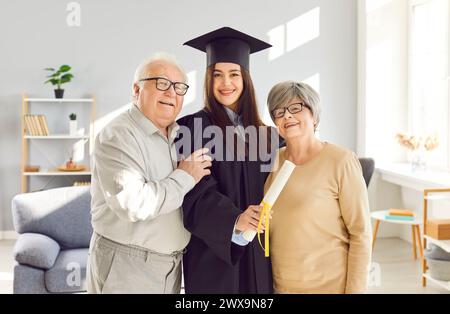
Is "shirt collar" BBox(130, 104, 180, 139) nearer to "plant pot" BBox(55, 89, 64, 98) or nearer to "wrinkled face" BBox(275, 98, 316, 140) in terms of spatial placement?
"wrinkled face" BBox(275, 98, 316, 140)

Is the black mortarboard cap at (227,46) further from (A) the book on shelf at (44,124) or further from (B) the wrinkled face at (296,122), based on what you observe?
(A) the book on shelf at (44,124)

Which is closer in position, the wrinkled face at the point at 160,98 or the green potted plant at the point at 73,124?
the wrinkled face at the point at 160,98

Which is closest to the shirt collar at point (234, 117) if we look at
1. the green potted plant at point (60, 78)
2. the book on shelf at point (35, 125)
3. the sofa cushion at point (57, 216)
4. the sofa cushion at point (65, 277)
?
the sofa cushion at point (65, 277)

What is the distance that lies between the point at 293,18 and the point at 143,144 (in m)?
4.56

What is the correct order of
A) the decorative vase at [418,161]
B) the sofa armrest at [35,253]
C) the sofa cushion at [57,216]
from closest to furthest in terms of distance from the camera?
1. the sofa armrest at [35,253]
2. the sofa cushion at [57,216]
3. the decorative vase at [418,161]

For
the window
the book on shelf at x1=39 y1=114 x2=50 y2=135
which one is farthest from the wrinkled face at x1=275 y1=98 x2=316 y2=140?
the book on shelf at x1=39 y1=114 x2=50 y2=135

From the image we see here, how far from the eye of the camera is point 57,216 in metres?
4.02

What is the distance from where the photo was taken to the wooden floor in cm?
440

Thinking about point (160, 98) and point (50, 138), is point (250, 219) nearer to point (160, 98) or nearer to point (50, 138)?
point (160, 98)

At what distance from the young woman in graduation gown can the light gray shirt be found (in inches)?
3.1

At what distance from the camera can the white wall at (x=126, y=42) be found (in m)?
5.96

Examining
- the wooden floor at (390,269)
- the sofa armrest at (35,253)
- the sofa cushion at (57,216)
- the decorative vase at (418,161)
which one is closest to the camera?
the sofa armrest at (35,253)

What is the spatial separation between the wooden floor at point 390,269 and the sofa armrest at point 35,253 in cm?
77
